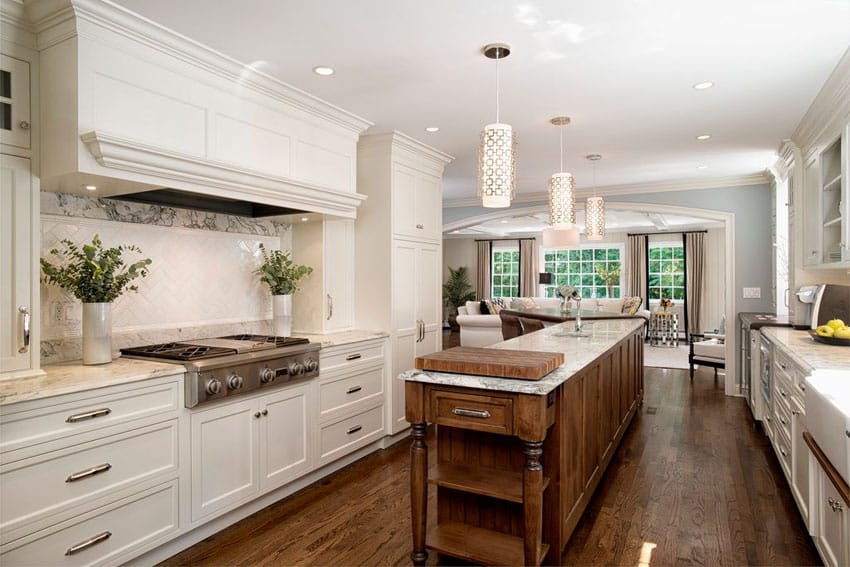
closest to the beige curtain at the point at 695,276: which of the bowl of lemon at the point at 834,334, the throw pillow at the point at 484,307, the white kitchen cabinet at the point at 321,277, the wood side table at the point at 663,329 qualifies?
the wood side table at the point at 663,329

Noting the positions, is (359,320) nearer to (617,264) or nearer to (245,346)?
(245,346)

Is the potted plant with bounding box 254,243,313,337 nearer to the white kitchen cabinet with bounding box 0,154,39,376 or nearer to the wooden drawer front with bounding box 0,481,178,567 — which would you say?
the wooden drawer front with bounding box 0,481,178,567

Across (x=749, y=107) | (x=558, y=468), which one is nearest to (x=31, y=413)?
(x=558, y=468)

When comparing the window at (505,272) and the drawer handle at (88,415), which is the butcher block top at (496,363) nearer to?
the drawer handle at (88,415)

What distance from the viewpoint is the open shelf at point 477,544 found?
2139mm

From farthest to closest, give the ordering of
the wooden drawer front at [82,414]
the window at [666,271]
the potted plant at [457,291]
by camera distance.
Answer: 1. the potted plant at [457,291]
2. the window at [666,271]
3. the wooden drawer front at [82,414]

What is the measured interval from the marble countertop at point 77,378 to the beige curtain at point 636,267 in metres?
11.7

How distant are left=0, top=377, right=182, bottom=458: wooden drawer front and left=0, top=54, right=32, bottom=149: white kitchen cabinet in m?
1.15

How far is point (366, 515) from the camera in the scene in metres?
2.93

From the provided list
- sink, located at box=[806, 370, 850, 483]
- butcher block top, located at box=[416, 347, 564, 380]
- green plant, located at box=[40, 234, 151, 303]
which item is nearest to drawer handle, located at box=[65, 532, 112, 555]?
green plant, located at box=[40, 234, 151, 303]

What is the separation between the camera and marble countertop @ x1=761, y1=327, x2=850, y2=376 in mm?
2573

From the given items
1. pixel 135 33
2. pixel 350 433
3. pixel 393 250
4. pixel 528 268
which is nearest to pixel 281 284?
pixel 393 250

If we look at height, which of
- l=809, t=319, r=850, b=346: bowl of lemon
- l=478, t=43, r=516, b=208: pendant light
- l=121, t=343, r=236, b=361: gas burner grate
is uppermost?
l=478, t=43, r=516, b=208: pendant light

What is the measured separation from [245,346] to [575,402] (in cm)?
175
